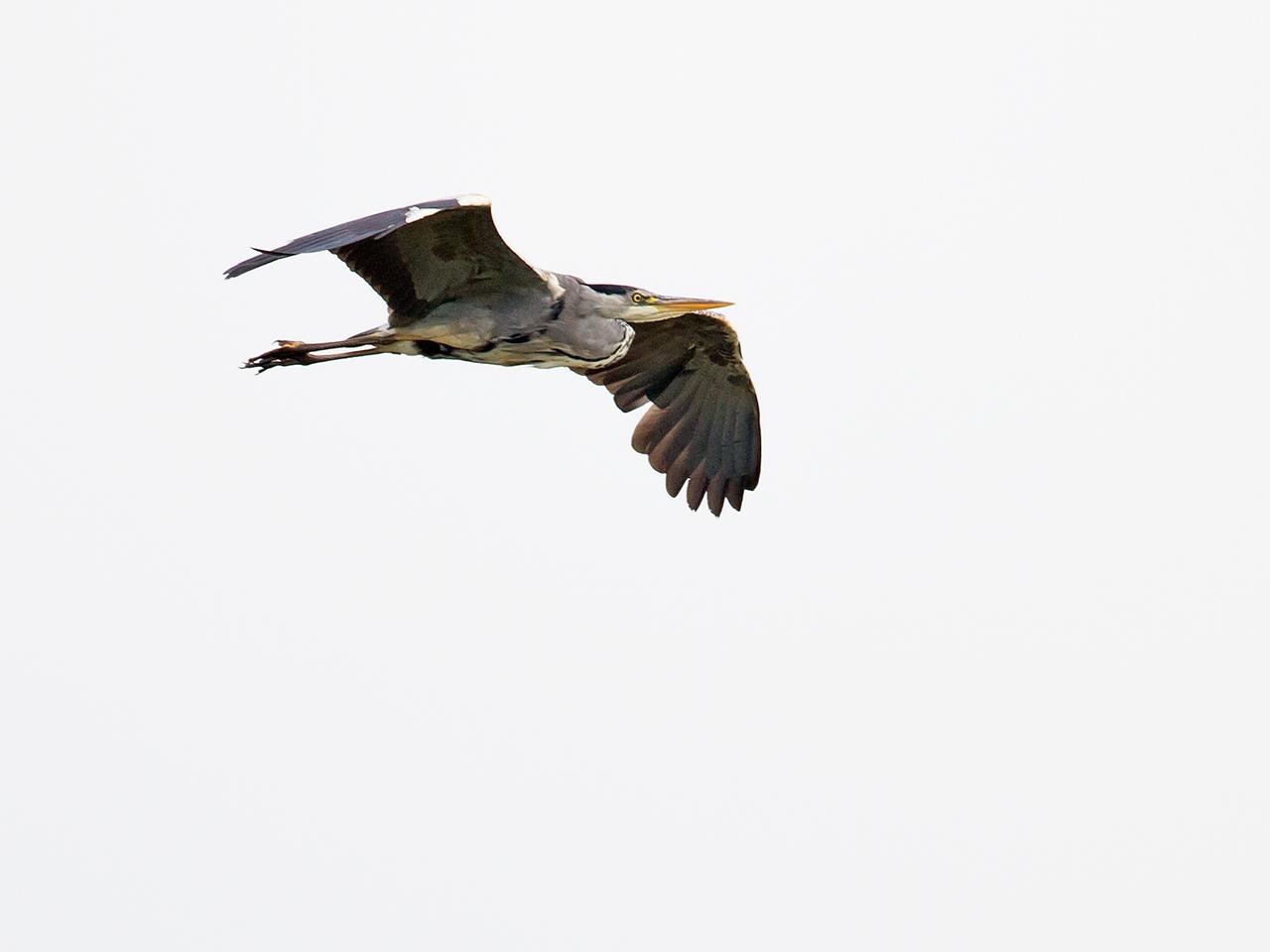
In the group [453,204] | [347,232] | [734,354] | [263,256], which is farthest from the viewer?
[734,354]

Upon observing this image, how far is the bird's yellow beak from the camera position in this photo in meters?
10.3

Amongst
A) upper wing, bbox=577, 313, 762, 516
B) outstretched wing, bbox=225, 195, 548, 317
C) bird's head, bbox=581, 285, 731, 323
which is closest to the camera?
outstretched wing, bbox=225, 195, 548, 317

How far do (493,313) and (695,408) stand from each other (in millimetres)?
2712

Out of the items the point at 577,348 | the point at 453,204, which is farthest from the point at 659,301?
the point at 453,204

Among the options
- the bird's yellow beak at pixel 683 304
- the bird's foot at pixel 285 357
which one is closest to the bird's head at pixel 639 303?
the bird's yellow beak at pixel 683 304

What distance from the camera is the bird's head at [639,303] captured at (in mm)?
9883

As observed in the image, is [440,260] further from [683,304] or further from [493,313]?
[683,304]

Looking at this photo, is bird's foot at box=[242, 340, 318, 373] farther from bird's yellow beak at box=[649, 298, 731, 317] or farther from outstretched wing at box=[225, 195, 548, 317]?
bird's yellow beak at box=[649, 298, 731, 317]

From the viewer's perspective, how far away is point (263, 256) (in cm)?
712

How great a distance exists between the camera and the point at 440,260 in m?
9.01

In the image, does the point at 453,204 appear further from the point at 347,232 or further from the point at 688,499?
the point at 688,499

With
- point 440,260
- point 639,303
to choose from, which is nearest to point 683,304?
point 639,303

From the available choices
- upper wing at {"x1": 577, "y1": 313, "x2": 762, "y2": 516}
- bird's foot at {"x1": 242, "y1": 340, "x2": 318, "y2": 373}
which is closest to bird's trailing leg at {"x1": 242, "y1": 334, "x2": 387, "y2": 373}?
bird's foot at {"x1": 242, "y1": 340, "x2": 318, "y2": 373}

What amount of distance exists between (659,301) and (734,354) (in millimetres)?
1388
